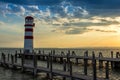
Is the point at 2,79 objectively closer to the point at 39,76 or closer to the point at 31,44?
the point at 39,76

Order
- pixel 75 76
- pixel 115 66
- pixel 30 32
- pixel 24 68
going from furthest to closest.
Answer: pixel 30 32 < pixel 115 66 < pixel 24 68 < pixel 75 76

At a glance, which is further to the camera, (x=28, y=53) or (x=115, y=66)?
(x=28, y=53)

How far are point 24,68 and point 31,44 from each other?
15993 millimetres

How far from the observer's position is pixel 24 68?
119 feet

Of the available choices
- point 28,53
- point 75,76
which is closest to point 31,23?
point 28,53

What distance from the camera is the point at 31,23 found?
52188mm

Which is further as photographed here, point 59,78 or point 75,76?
point 59,78

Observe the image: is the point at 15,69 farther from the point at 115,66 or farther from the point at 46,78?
the point at 115,66

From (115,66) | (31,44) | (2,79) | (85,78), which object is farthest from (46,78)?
(31,44)

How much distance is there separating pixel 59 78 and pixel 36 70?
150 inches

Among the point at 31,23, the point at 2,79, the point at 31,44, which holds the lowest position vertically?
the point at 2,79

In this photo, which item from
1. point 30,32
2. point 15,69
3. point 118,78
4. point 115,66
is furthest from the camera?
point 30,32

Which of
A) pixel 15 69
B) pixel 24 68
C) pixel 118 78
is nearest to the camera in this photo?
pixel 118 78

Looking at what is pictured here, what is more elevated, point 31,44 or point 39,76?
point 31,44
